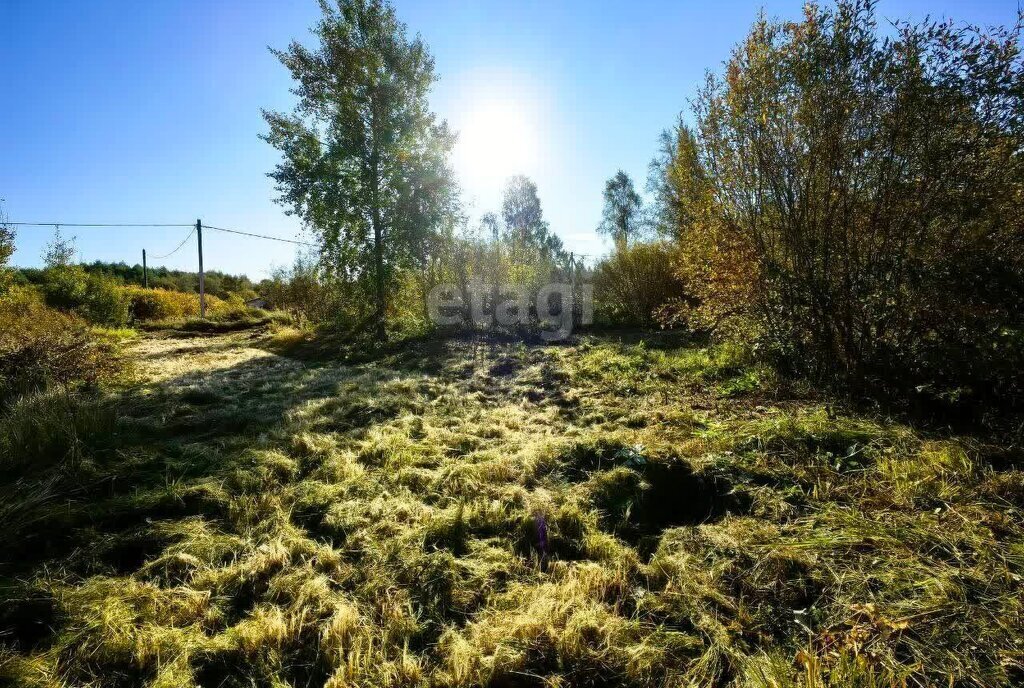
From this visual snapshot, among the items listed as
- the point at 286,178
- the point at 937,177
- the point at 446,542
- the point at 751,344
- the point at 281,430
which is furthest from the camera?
the point at 286,178

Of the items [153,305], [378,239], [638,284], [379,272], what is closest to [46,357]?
[379,272]

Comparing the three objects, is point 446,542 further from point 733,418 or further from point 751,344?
point 751,344

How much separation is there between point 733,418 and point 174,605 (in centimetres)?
408

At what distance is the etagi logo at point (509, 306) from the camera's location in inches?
427

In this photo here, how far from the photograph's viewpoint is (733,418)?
3.94 m

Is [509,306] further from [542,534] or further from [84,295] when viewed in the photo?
[84,295]

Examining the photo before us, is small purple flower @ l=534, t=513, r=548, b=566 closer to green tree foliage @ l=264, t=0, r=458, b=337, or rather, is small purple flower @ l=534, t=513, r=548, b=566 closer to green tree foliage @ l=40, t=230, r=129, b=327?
green tree foliage @ l=264, t=0, r=458, b=337

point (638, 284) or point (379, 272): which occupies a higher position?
point (379, 272)

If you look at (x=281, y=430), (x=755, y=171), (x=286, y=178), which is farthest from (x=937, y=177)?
(x=286, y=178)

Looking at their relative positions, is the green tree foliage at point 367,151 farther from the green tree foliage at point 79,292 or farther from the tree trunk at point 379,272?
the green tree foliage at point 79,292

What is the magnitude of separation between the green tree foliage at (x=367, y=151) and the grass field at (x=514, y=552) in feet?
22.7

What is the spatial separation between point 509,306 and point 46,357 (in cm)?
802

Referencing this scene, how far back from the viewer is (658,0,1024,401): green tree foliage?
3172mm

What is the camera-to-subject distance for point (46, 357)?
17.1 feet
